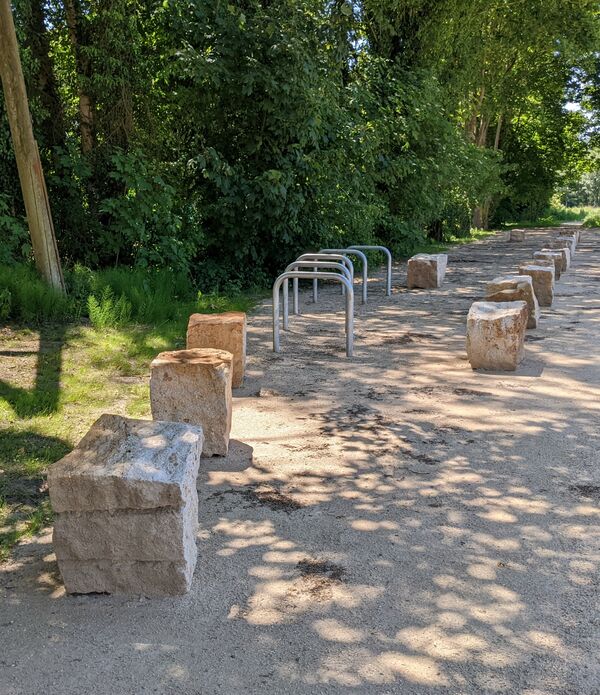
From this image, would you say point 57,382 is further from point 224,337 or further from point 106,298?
point 106,298

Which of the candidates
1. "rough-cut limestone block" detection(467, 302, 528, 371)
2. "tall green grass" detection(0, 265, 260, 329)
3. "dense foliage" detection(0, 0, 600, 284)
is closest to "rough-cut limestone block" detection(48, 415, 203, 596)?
"rough-cut limestone block" detection(467, 302, 528, 371)

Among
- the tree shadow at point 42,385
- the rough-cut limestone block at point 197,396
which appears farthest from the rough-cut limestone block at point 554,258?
the rough-cut limestone block at point 197,396

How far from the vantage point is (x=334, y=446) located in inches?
188

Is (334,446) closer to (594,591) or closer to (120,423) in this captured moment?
(120,423)

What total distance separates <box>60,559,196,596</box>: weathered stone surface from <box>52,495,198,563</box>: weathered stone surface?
0.10 feet

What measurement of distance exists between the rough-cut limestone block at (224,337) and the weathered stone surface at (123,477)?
9.93 feet

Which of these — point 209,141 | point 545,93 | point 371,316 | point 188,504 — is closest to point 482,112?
point 545,93

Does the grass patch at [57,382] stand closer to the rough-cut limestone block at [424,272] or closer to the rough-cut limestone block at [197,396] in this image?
the rough-cut limestone block at [197,396]

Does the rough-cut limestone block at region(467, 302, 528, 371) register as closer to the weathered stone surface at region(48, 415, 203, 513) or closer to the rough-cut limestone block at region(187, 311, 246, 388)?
the rough-cut limestone block at region(187, 311, 246, 388)

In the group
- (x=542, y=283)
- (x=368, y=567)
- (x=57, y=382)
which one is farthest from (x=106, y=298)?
(x=368, y=567)

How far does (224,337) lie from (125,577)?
3.34 meters

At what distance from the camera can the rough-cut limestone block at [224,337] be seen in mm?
6207

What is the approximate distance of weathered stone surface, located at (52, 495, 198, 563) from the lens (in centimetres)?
297

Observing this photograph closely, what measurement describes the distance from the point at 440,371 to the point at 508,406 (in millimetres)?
1210
